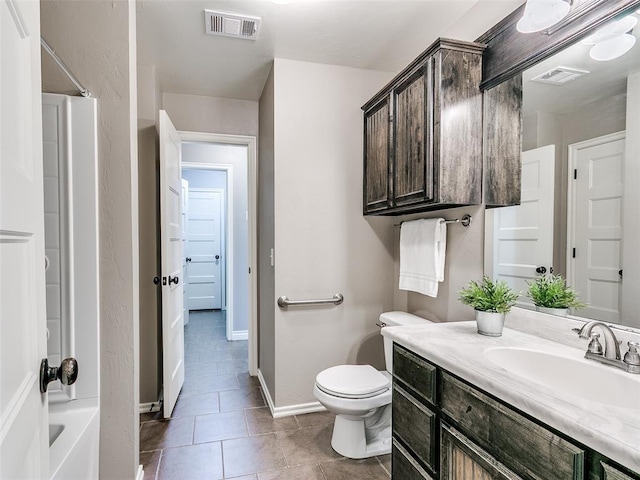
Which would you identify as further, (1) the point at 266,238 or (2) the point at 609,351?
(1) the point at 266,238

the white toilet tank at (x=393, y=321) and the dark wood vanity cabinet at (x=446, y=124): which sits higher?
the dark wood vanity cabinet at (x=446, y=124)

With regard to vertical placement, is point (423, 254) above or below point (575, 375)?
above

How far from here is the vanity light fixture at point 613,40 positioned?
1.21 metres

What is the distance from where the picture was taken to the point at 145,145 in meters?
2.69

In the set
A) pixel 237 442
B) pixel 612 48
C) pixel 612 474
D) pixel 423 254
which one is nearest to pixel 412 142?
pixel 423 254

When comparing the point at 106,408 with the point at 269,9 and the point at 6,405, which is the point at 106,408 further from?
the point at 269,9

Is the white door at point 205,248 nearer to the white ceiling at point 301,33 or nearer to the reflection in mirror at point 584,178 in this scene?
the white ceiling at point 301,33

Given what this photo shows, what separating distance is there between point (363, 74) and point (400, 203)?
120 centimetres

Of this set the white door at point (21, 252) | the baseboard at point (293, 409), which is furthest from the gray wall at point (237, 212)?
the white door at point (21, 252)

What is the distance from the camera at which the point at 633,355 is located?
1.08 m

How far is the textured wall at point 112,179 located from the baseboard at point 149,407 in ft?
3.25

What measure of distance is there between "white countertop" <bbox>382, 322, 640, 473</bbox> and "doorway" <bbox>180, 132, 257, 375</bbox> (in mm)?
2084

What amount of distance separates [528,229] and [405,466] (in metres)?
1.16

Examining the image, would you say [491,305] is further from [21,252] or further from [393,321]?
[21,252]
